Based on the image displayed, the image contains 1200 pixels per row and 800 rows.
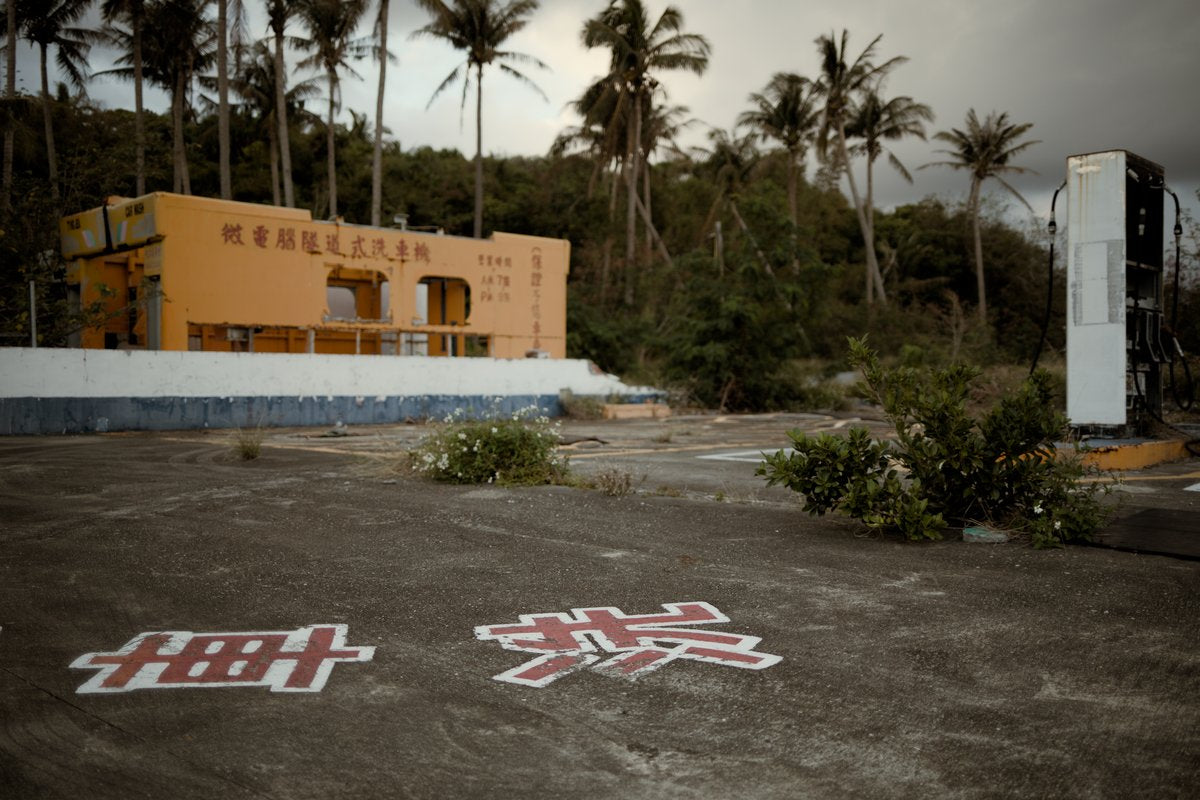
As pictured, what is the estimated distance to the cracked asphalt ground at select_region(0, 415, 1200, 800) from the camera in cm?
277

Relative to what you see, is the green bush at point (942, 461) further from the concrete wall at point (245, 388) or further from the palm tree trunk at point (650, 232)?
the palm tree trunk at point (650, 232)

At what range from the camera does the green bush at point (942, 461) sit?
246 inches

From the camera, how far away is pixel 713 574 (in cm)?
543

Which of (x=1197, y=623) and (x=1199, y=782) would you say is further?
(x=1197, y=623)

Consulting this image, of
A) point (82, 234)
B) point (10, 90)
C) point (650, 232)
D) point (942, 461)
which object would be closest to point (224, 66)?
point (10, 90)

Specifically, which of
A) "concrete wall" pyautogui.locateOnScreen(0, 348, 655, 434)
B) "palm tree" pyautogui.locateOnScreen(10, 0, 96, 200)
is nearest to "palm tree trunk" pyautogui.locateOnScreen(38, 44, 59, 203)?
"palm tree" pyautogui.locateOnScreen(10, 0, 96, 200)

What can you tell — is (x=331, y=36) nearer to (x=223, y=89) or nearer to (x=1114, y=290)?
(x=223, y=89)

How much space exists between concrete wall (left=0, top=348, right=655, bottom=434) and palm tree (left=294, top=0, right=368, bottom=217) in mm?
16514

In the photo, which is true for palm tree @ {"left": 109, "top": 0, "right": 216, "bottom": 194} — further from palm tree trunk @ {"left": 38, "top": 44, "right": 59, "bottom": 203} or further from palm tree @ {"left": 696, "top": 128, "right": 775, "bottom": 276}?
palm tree @ {"left": 696, "top": 128, "right": 775, "bottom": 276}

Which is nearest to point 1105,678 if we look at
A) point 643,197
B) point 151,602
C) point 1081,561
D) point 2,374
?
point 1081,561

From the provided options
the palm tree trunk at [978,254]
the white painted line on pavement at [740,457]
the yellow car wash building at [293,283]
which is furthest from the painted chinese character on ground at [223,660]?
the palm tree trunk at [978,254]

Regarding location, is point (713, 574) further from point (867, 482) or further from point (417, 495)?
point (417, 495)

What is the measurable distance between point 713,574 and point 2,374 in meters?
14.0

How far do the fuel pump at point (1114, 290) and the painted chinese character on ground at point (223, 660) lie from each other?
9.26 meters
